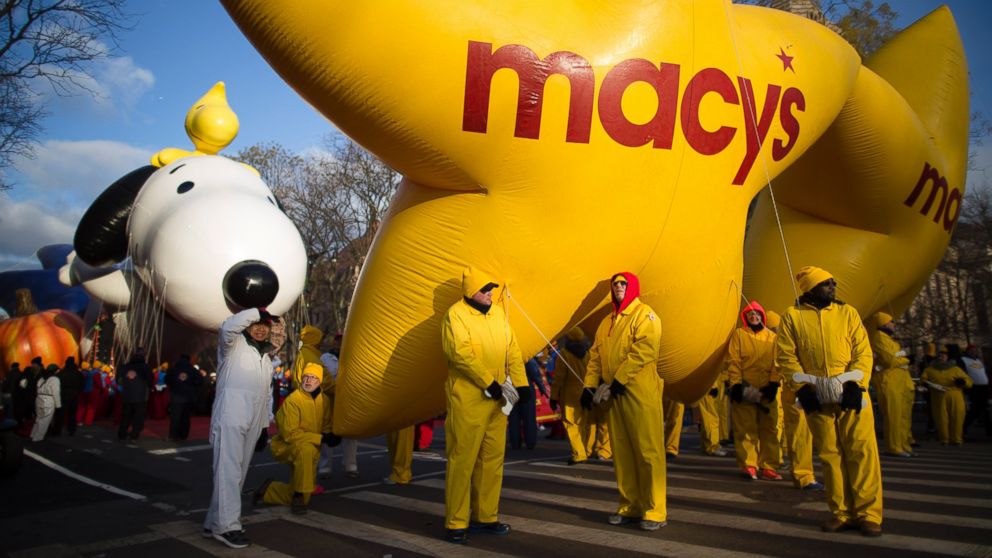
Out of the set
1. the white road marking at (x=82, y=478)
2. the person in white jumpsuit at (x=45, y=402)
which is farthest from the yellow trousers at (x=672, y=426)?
the person in white jumpsuit at (x=45, y=402)

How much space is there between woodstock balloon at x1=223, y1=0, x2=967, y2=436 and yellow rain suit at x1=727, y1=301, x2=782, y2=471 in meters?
1.52

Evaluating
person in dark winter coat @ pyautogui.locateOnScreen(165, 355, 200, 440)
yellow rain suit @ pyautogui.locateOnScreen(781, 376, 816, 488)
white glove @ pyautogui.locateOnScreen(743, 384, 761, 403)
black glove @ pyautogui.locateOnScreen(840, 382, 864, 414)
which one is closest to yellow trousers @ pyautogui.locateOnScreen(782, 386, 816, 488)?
yellow rain suit @ pyautogui.locateOnScreen(781, 376, 816, 488)

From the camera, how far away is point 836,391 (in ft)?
16.4

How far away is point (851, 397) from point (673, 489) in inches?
93.7

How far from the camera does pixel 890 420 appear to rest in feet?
31.8

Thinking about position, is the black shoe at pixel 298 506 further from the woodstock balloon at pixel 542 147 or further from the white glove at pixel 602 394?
the white glove at pixel 602 394

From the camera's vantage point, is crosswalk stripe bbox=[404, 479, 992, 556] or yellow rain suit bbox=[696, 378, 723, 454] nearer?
crosswalk stripe bbox=[404, 479, 992, 556]

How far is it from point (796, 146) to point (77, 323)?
20465mm

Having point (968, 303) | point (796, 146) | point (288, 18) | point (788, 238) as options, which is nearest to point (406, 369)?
point (288, 18)

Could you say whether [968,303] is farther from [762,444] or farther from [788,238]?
[762,444]

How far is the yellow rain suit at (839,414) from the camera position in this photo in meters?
4.82

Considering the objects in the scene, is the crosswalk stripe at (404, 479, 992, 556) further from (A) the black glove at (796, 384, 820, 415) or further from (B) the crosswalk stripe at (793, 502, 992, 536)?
(A) the black glove at (796, 384, 820, 415)

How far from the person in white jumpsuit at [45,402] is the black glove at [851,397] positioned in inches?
522

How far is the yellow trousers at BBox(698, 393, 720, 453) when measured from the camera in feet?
32.6
